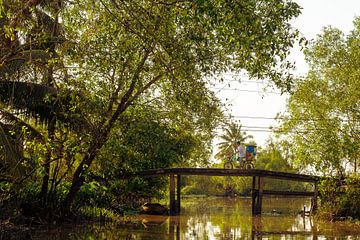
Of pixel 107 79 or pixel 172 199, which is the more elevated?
pixel 107 79

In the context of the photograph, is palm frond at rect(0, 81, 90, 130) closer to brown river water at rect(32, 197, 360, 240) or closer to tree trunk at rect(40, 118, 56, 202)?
tree trunk at rect(40, 118, 56, 202)

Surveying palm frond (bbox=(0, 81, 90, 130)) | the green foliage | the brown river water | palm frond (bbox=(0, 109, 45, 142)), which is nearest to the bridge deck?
the green foliage

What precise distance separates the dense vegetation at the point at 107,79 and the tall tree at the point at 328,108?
206 inches

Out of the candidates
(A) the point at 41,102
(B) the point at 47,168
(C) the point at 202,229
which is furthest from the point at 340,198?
(A) the point at 41,102

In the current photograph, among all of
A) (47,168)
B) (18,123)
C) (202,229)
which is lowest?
(202,229)

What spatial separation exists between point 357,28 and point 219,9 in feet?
68.2

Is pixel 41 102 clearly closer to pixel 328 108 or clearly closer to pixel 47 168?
pixel 47 168

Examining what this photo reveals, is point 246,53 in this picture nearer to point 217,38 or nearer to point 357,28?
point 217,38

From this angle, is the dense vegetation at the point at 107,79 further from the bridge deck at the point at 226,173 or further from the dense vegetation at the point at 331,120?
the dense vegetation at the point at 331,120

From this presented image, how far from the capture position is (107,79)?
1541 centimetres

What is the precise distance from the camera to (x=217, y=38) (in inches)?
373

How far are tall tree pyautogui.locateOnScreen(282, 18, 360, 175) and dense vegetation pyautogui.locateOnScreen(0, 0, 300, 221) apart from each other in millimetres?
5224

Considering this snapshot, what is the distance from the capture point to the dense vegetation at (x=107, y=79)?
352 inches

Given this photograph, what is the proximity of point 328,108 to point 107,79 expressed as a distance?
1486 cm
